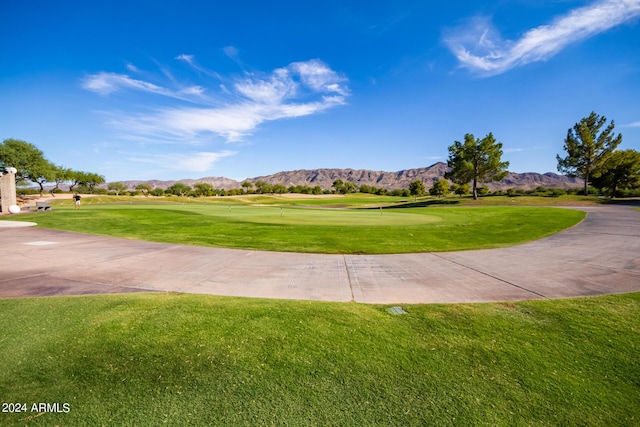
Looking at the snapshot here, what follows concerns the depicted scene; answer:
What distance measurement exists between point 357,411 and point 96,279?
23.8 feet

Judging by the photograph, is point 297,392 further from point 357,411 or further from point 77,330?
point 77,330

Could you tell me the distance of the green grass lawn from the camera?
2.65 m

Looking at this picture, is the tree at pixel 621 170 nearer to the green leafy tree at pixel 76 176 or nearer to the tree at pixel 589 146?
the tree at pixel 589 146

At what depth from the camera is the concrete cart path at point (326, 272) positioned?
20.2 ft

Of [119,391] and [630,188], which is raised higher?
[630,188]

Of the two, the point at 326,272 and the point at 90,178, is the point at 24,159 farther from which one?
the point at 326,272

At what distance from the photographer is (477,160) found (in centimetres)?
5284

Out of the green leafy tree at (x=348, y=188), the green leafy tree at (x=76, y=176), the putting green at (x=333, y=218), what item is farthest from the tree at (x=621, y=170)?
the green leafy tree at (x=76, y=176)

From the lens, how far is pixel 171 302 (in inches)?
207

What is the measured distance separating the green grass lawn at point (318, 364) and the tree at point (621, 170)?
228 ft

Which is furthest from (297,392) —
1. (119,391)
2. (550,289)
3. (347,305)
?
(550,289)

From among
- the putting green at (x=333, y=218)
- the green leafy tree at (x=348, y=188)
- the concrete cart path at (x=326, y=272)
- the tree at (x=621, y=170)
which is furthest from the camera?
the green leafy tree at (x=348, y=188)

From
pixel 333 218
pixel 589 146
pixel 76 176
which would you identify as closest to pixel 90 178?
pixel 76 176

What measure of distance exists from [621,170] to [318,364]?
75.3 metres
